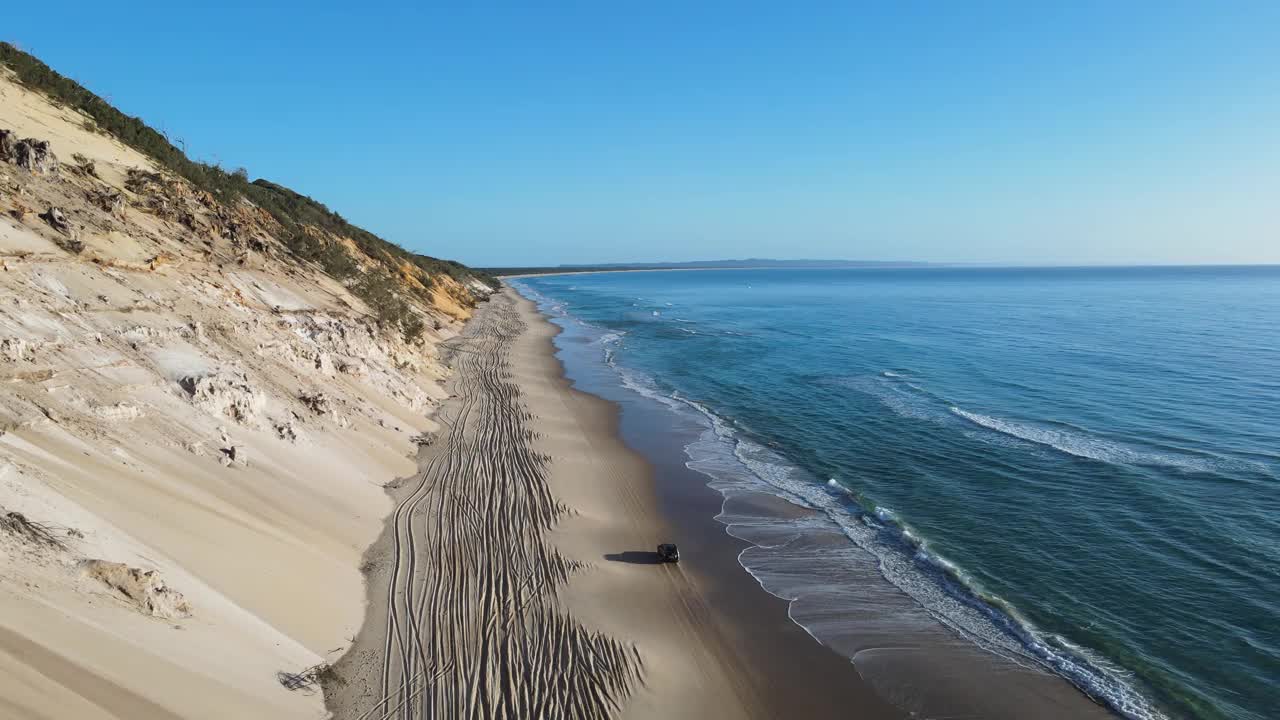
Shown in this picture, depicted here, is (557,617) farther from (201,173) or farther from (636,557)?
(201,173)

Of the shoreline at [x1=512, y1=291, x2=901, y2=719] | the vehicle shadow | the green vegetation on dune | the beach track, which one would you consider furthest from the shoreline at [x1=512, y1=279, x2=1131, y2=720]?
the green vegetation on dune

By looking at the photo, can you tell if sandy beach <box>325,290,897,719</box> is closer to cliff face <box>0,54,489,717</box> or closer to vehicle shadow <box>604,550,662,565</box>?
vehicle shadow <box>604,550,662,565</box>

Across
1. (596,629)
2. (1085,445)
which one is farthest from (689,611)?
(1085,445)

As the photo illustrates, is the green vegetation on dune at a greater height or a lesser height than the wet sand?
greater

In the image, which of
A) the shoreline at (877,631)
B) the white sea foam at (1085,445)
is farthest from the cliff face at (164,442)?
the white sea foam at (1085,445)

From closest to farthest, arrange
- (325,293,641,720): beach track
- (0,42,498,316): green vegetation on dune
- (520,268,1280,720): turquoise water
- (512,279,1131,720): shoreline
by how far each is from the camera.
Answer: (325,293,641,720): beach track < (512,279,1131,720): shoreline < (520,268,1280,720): turquoise water < (0,42,498,316): green vegetation on dune

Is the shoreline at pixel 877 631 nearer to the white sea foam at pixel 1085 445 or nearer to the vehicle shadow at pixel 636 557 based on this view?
the vehicle shadow at pixel 636 557
